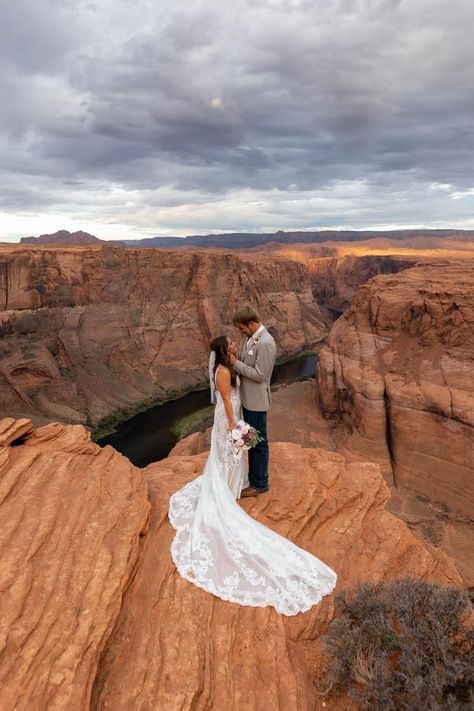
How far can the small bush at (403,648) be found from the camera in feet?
12.5

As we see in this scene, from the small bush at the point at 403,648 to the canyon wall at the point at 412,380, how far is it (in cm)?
1784

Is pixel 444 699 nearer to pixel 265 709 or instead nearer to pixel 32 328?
pixel 265 709

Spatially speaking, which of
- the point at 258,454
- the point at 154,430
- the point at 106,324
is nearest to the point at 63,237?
the point at 106,324

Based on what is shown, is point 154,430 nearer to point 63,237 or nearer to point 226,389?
point 226,389

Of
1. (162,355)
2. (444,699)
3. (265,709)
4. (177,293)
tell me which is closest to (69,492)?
(265,709)

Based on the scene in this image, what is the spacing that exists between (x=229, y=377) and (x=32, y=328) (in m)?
37.3

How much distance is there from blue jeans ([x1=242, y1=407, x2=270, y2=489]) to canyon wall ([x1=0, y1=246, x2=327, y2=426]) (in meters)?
29.8

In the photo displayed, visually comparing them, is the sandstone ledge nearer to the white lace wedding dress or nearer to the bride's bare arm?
the white lace wedding dress

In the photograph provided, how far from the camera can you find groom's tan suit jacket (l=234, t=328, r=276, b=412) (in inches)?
243

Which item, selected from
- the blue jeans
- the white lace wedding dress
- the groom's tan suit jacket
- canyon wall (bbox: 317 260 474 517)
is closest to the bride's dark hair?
the groom's tan suit jacket

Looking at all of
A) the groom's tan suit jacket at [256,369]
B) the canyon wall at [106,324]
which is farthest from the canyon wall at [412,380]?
the canyon wall at [106,324]

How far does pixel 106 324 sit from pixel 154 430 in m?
14.3

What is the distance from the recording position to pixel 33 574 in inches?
175

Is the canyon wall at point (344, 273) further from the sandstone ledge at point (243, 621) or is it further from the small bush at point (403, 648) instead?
the small bush at point (403, 648)
